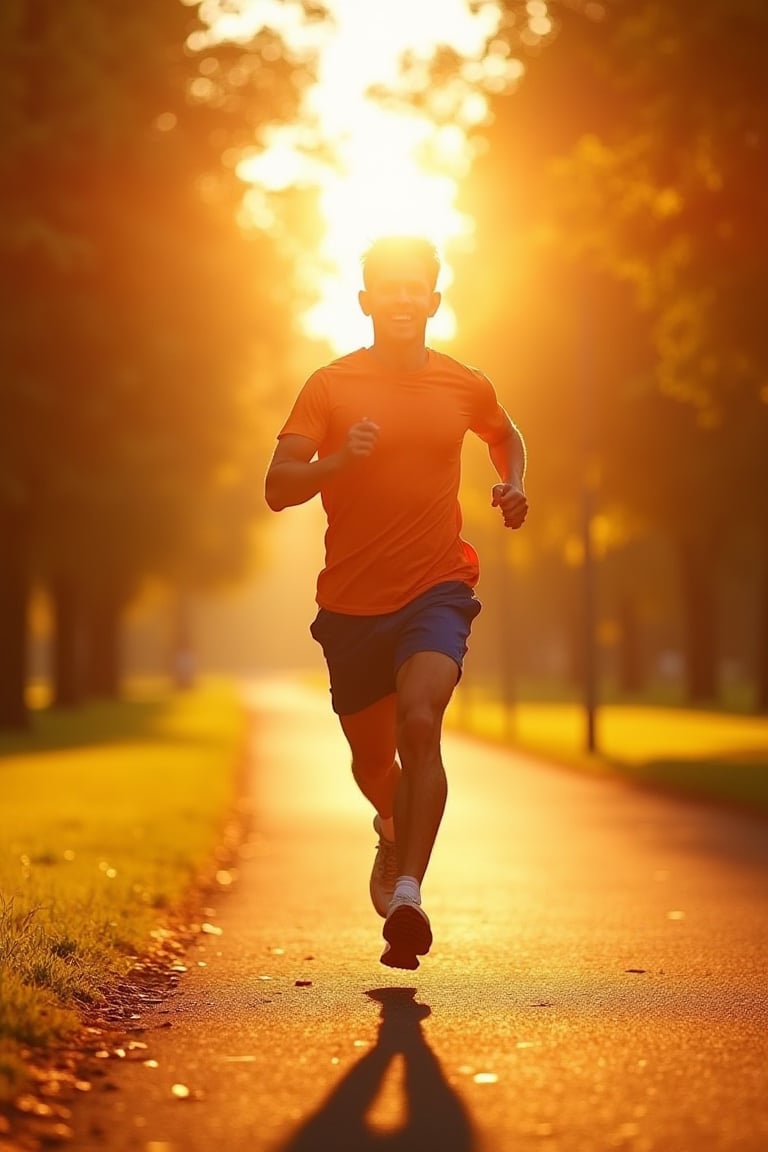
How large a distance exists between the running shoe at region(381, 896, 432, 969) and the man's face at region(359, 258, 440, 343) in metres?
2.00

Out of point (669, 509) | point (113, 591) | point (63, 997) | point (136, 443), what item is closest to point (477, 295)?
point (669, 509)

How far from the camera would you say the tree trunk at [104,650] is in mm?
53938

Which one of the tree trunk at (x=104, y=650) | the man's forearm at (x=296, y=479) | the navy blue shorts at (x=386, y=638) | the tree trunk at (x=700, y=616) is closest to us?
the man's forearm at (x=296, y=479)

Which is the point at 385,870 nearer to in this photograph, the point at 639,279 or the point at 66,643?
the point at 639,279

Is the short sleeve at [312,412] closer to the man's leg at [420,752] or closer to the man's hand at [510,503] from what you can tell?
the man's hand at [510,503]

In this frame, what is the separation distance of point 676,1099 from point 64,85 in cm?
2315

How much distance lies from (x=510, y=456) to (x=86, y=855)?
526cm

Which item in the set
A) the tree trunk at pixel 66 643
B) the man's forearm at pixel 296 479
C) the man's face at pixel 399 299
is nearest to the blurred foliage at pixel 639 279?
the tree trunk at pixel 66 643

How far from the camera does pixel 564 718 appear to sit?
44969 mm

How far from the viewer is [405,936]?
6.50m

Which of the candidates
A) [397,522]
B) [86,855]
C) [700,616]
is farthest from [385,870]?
[700,616]

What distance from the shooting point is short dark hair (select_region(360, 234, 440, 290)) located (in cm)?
720

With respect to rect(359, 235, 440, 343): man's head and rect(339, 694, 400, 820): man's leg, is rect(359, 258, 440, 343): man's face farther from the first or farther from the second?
rect(339, 694, 400, 820): man's leg

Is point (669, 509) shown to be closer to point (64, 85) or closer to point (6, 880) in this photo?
point (64, 85)
